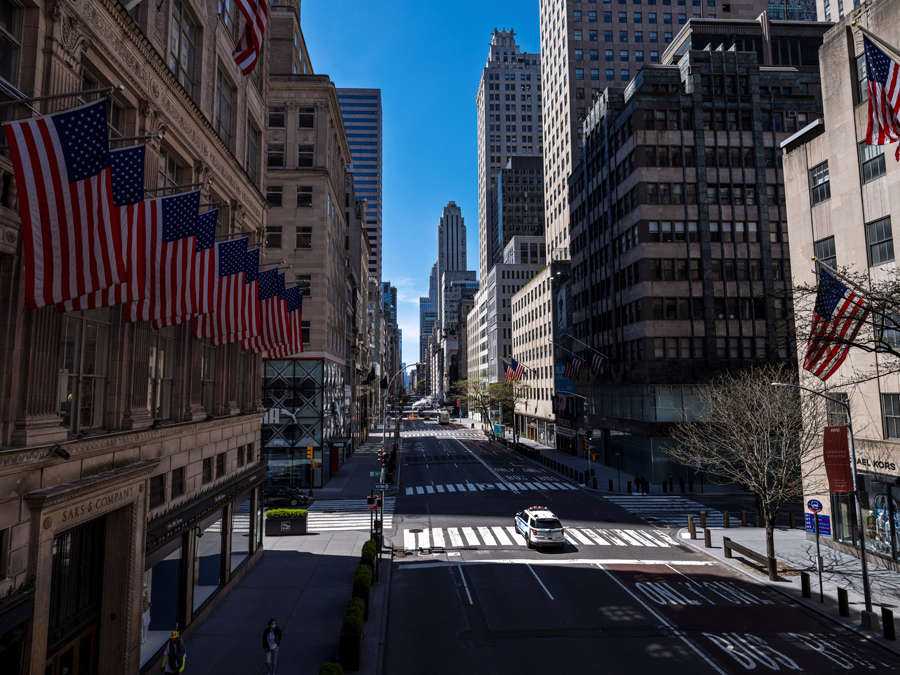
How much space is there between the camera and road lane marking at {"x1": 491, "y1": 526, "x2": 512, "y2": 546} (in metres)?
29.3

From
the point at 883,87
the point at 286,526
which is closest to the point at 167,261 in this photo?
the point at 883,87

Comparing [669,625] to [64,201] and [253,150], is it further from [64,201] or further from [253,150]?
[253,150]

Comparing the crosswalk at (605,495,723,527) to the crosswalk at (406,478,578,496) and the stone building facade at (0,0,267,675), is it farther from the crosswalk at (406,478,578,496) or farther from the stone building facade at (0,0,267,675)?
the stone building facade at (0,0,267,675)

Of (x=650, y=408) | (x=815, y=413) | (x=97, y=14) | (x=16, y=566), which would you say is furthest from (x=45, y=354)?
(x=650, y=408)

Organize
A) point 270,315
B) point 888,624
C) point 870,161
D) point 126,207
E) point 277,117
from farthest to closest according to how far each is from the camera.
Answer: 1. point 277,117
2. point 870,161
3. point 270,315
4. point 888,624
5. point 126,207

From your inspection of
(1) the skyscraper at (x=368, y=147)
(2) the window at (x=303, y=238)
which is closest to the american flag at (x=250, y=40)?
(2) the window at (x=303, y=238)

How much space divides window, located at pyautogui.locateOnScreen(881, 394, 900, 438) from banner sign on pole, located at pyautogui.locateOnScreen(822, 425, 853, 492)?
424 centimetres

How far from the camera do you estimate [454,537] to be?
30578 millimetres

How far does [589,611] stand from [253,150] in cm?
2457

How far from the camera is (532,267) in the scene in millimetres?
128500

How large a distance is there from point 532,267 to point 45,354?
121574 millimetres

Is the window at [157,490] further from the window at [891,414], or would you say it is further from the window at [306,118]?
the window at [306,118]

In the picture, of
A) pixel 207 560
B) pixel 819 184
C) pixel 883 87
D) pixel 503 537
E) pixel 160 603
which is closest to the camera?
pixel 883 87

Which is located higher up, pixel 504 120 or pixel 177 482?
pixel 504 120
